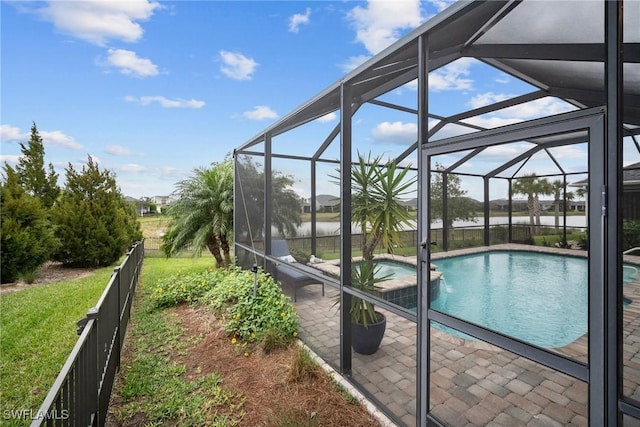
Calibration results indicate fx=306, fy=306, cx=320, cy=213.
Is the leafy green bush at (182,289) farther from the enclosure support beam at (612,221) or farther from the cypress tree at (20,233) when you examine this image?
the enclosure support beam at (612,221)

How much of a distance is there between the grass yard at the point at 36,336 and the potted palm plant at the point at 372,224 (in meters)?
2.87

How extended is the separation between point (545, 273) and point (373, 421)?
1.65 m

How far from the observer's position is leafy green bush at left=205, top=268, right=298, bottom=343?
370cm

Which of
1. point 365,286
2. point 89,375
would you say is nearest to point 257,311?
point 365,286

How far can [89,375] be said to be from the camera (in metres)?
1.88

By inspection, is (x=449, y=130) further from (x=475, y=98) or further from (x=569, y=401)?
(x=569, y=401)

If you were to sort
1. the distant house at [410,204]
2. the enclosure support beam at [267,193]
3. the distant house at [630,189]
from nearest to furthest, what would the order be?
the distant house at [630,189] < the distant house at [410,204] < the enclosure support beam at [267,193]

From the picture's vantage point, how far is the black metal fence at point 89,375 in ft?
4.17

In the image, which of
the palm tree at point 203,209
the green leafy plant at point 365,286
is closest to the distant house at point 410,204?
the green leafy plant at point 365,286

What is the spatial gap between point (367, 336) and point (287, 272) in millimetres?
1697

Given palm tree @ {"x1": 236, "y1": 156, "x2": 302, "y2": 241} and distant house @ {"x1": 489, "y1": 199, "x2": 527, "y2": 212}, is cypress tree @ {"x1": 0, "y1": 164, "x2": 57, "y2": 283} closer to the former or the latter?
palm tree @ {"x1": 236, "y1": 156, "x2": 302, "y2": 241}

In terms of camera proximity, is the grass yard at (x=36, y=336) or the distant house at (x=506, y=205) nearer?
the distant house at (x=506, y=205)

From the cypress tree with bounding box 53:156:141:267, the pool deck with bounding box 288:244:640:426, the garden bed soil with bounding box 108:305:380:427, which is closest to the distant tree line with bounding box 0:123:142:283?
the cypress tree with bounding box 53:156:141:267

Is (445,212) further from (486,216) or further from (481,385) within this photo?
(481,385)
